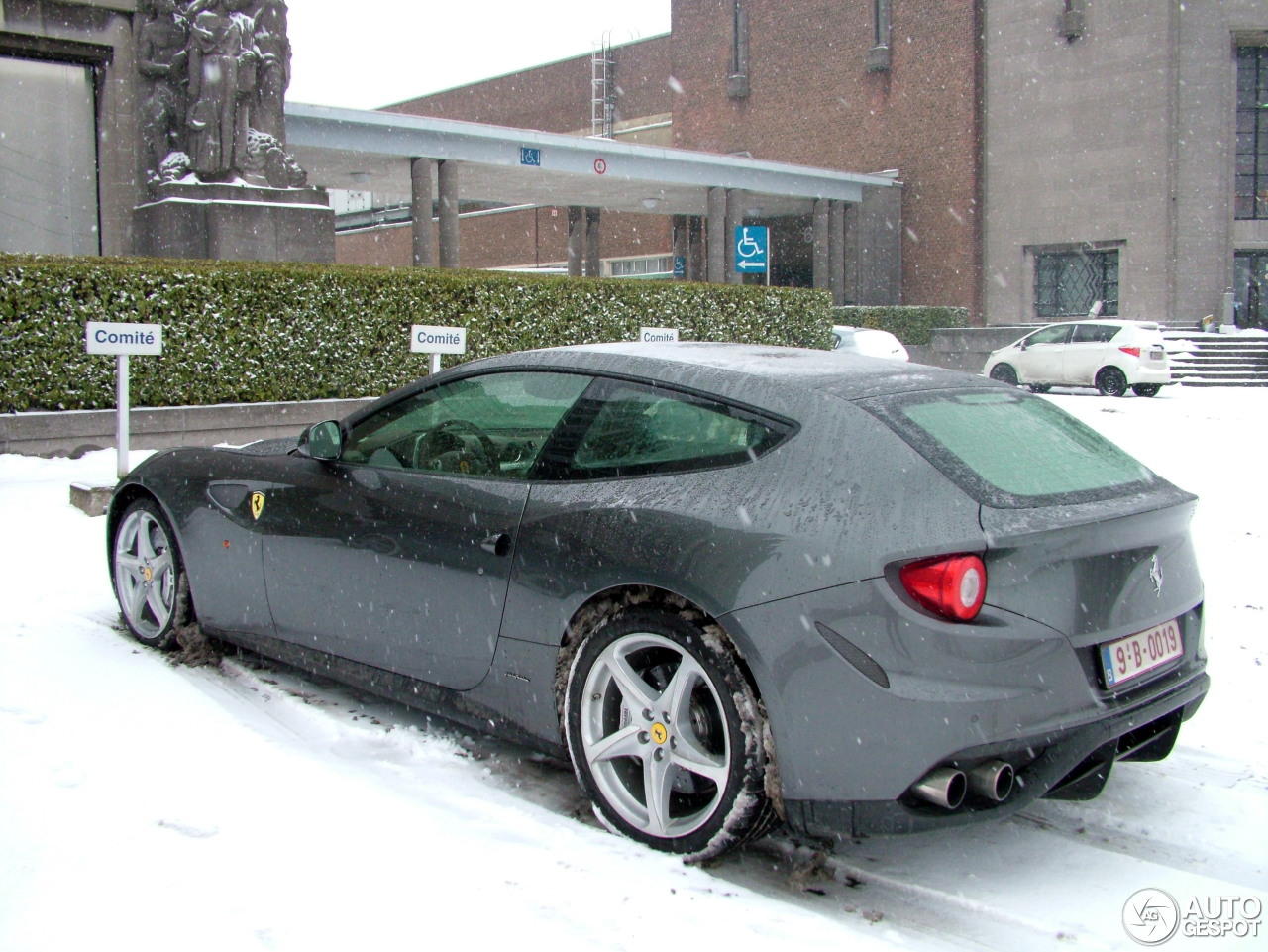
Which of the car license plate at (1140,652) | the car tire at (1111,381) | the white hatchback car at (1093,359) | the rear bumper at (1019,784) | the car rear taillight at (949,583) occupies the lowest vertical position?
the rear bumper at (1019,784)

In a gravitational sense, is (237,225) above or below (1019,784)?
above

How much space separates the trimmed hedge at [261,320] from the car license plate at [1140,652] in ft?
34.6

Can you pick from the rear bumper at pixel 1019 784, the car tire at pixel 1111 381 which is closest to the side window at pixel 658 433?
the rear bumper at pixel 1019 784

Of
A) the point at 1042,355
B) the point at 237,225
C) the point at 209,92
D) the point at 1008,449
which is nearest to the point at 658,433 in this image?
the point at 1008,449

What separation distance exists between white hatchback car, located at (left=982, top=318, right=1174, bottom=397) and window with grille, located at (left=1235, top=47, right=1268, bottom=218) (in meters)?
10.7

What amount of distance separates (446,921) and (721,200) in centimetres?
3017

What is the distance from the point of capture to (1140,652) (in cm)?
310

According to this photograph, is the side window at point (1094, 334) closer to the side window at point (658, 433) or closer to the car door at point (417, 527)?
the car door at point (417, 527)

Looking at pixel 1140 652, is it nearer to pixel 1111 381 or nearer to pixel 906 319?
pixel 1111 381

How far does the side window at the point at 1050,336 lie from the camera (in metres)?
23.0

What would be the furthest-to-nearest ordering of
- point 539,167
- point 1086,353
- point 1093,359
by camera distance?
1. point 539,167
2. point 1086,353
3. point 1093,359

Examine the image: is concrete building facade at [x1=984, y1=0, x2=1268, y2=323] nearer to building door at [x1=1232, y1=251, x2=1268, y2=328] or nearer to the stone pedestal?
building door at [x1=1232, y1=251, x2=1268, y2=328]

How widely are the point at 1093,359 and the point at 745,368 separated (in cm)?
2047

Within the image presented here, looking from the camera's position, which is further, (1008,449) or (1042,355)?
(1042,355)
